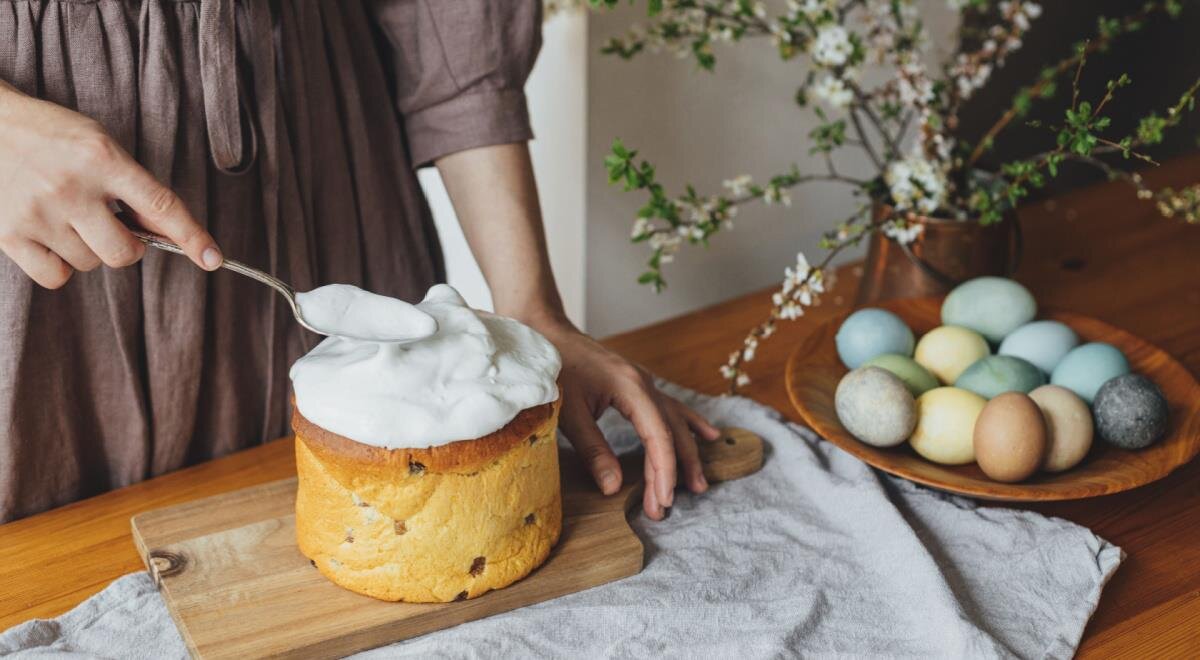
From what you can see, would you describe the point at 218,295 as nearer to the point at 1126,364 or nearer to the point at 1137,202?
the point at 1126,364

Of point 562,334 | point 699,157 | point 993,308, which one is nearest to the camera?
point 562,334

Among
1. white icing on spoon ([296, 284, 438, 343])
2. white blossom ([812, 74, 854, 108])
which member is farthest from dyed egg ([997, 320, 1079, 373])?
white icing on spoon ([296, 284, 438, 343])

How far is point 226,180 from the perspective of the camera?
107 cm

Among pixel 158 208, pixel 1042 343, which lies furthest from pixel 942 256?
pixel 158 208

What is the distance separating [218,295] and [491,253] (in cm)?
28

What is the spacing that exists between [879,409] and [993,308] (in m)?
0.29

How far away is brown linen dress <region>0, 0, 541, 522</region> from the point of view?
0.99 metres

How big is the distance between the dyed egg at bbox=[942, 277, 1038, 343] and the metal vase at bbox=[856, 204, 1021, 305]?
0.31ft

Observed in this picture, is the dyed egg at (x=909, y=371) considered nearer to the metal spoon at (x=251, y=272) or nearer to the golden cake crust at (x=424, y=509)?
the golden cake crust at (x=424, y=509)

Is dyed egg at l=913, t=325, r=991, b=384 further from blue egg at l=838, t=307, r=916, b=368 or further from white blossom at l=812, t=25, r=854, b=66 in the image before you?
white blossom at l=812, t=25, r=854, b=66

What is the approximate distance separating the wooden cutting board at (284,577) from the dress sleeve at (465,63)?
40cm

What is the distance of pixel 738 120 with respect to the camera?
1890 millimetres

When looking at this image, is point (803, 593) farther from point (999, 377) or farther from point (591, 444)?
point (999, 377)

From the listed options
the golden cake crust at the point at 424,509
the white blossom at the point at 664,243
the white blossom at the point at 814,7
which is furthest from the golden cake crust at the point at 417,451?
the white blossom at the point at 814,7
